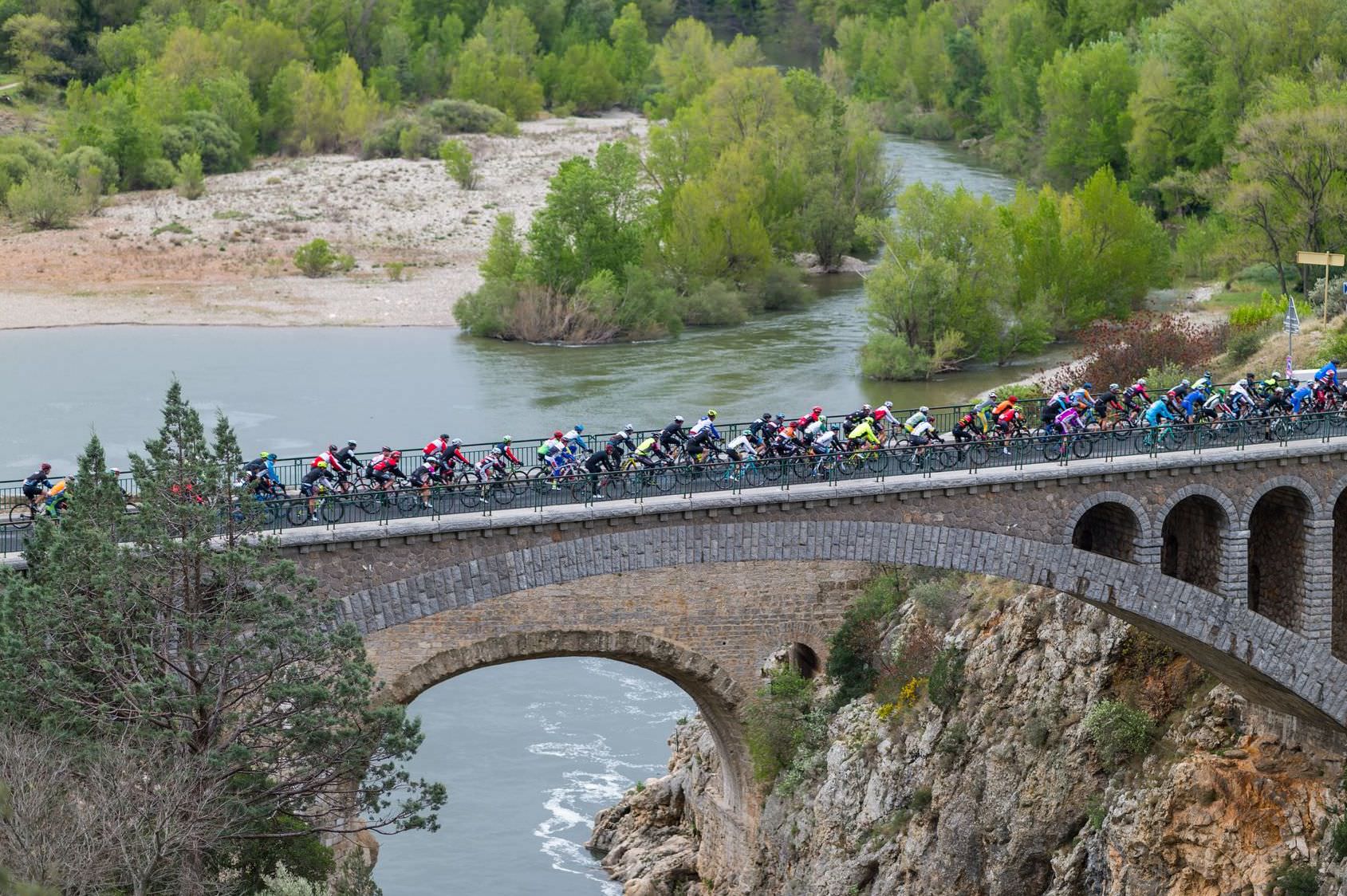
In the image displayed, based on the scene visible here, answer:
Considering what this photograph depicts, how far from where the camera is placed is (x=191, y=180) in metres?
119

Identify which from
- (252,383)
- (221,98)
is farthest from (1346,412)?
(221,98)

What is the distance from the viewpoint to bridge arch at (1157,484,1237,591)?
3878 cm

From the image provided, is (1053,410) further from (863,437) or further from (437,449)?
(437,449)

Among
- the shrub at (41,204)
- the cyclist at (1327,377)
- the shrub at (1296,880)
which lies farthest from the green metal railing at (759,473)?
the shrub at (41,204)

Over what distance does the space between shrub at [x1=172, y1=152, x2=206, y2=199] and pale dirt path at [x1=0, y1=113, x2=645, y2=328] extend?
80cm

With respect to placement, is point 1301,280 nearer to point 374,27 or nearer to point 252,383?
point 252,383

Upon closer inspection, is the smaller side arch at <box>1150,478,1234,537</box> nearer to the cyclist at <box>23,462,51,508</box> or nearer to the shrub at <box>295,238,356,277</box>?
the cyclist at <box>23,462,51,508</box>

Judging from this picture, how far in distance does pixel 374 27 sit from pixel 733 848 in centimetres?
12501

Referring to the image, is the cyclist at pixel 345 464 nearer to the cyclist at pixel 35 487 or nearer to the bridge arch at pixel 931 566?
the bridge arch at pixel 931 566

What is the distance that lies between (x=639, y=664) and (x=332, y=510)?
17.3 metres

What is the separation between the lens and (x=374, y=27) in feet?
538

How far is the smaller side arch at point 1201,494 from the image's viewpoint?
3847 cm

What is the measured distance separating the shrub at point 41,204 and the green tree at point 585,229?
31.2 meters

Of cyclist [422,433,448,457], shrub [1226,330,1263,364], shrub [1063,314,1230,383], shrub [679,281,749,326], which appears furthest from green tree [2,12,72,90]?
Answer: cyclist [422,433,448,457]
